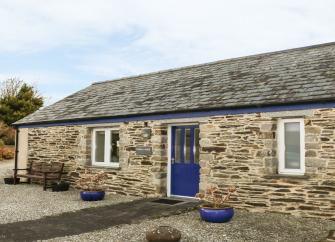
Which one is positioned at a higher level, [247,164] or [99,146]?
[99,146]

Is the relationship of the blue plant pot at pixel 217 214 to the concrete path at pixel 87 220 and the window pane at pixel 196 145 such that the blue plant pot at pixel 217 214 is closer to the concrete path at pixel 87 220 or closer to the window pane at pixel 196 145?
the concrete path at pixel 87 220

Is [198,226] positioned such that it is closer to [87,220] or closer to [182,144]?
[87,220]

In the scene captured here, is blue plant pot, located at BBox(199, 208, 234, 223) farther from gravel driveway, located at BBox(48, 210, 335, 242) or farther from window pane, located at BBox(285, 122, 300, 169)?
window pane, located at BBox(285, 122, 300, 169)

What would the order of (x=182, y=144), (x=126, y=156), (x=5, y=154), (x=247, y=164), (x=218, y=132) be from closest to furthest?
1. (x=247, y=164)
2. (x=218, y=132)
3. (x=182, y=144)
4. (x=126, y=156)
5. (x=5, y=154)

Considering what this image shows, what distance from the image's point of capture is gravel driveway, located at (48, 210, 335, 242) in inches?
246

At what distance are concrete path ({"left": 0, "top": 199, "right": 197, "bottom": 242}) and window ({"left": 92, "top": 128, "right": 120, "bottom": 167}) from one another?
2.72 meters

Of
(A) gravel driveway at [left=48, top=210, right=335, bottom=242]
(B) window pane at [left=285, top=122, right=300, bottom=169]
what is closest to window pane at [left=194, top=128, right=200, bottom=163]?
(A) gravel driveway at [left=48, top=210, right=335, bottom=242]

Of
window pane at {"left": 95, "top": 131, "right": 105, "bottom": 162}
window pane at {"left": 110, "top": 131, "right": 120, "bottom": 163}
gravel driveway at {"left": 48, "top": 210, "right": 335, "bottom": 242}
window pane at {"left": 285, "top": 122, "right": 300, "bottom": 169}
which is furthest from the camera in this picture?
window pane at {"left": 95, "top": 131, "right": 105, "bottom": 162}

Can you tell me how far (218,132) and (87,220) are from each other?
3.82 meters

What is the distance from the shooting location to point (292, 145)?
336 inches

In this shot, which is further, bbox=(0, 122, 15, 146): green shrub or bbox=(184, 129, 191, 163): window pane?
bbox=(0, 122, 15, 146): green shrub

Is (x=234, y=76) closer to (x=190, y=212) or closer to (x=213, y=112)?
(x=213, y=112)

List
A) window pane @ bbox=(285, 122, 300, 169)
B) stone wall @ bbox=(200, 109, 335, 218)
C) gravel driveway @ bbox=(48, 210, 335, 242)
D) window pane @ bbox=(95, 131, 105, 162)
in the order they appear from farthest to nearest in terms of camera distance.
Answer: window pane @ bbox=(95, 131, 105, 162) → window pane @ bbox=(285, 122, 300, 169) → stone wall @ bbox=(200, 109, 335, 218) → gravel driveway @ bbox=(48, 210, 335, 242)

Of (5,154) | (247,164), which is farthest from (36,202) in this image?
(5,154)
